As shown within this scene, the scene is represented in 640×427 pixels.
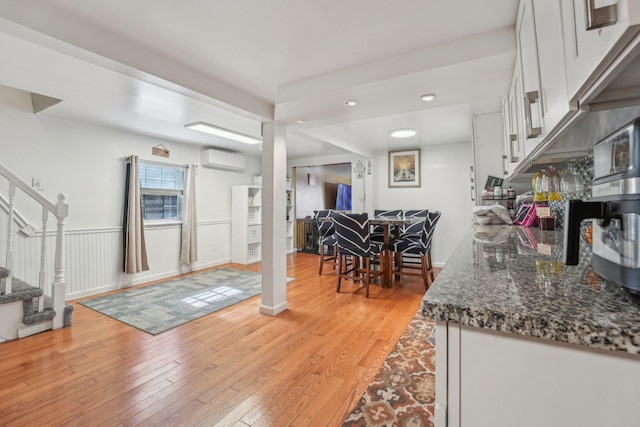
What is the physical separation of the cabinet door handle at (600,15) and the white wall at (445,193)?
181 inches

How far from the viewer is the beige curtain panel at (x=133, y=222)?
380cm

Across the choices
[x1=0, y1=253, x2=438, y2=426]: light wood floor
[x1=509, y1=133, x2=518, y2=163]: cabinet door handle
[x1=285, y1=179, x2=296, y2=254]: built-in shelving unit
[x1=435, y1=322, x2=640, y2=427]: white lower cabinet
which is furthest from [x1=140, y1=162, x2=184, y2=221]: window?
[x1=435, y1=322, x2=640, y2=427]: white lower cabinet

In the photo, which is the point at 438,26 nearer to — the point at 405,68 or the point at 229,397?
the point at 405,68

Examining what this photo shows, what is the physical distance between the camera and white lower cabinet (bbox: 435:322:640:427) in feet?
1.39

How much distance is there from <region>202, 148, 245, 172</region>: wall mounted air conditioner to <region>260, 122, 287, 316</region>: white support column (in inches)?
94.4

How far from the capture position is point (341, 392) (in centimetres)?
165

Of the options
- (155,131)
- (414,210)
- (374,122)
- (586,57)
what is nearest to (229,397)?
(586,57)

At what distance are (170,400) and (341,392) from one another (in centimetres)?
97

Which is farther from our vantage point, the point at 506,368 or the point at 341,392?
the point at 341,392

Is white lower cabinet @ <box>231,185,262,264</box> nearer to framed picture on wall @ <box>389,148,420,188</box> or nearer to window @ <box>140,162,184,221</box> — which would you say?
window @ <box>140,162,184,221</box>

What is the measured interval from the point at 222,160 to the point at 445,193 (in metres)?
3.94

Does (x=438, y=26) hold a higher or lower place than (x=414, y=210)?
higher

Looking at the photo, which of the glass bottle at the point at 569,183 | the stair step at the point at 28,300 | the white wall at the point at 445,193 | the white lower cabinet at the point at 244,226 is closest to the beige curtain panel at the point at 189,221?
the white lower cabinet at the point at 244,226

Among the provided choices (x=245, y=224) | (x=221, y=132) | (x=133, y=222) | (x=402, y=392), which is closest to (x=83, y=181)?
(x=133, y=222)
